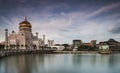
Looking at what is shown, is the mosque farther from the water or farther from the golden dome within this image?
the water

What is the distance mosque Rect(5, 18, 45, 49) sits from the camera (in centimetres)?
4341

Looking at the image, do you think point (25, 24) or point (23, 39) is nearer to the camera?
point (23, 39)

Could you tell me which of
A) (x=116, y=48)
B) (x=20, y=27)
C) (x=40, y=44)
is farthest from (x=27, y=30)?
(x=116, y=48)

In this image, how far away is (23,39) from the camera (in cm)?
4481

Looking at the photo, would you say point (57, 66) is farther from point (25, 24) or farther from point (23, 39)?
point (25, 24)

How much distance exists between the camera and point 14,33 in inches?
1764

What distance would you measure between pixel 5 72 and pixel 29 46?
37289mm

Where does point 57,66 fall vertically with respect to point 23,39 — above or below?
below

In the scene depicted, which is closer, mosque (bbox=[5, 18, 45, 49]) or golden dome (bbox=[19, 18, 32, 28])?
mosque (bbox=[5, 18, 45, 49])

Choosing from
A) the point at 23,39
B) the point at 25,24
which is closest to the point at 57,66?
the point at 23,39

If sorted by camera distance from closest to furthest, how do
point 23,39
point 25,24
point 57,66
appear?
point 57,66 < point 23,39 < point 25,24

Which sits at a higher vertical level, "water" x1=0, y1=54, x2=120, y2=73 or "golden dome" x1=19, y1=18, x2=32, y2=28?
"golden dome" x1=19, y1=18, x2=32, y2=28

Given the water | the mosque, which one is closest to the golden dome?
the mosque

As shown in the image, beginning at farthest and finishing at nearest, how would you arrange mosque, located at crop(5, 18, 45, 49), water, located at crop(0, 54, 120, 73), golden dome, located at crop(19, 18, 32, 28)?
golden dome, located at crop(19, 18, 32, 28)
mosque, located at crop(5, 18, 45, 49)
water, located at crop(0, 54, 120, 73)
